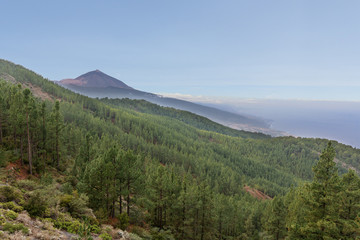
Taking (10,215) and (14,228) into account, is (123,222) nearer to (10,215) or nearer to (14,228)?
(10,215)

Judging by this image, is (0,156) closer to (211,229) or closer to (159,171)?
(159,171)

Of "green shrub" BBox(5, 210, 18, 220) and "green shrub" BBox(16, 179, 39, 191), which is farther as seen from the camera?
"green shrub" BBox(16, 179, 39, 191)

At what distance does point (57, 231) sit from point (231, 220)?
37.5 m

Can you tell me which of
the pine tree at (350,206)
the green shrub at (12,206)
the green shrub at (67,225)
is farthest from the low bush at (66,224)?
the pine tree at (350,206)

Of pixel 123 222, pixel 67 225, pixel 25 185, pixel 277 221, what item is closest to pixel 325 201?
pixel 277 221

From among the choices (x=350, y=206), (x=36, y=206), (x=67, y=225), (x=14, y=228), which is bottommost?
(x=67, y=225)

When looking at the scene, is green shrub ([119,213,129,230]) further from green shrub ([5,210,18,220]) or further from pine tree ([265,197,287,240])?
pine tree ([265,197,287,240])

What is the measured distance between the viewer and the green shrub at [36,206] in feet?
39.7

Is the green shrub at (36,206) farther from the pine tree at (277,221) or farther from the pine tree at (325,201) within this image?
the pine tree at (277,221)

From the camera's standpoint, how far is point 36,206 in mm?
12289

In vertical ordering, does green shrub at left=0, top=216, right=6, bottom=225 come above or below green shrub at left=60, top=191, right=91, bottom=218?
above

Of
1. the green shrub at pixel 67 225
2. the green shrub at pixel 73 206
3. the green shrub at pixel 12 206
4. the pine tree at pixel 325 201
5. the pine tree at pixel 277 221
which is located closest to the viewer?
the green shrub at pixel 12 206

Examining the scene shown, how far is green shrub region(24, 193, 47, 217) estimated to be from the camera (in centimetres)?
1209

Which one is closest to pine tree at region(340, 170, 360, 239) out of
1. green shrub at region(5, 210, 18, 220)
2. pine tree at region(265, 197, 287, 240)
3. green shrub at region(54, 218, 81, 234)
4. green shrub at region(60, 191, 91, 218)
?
pine tree at region(265, 197, 287, 240)
